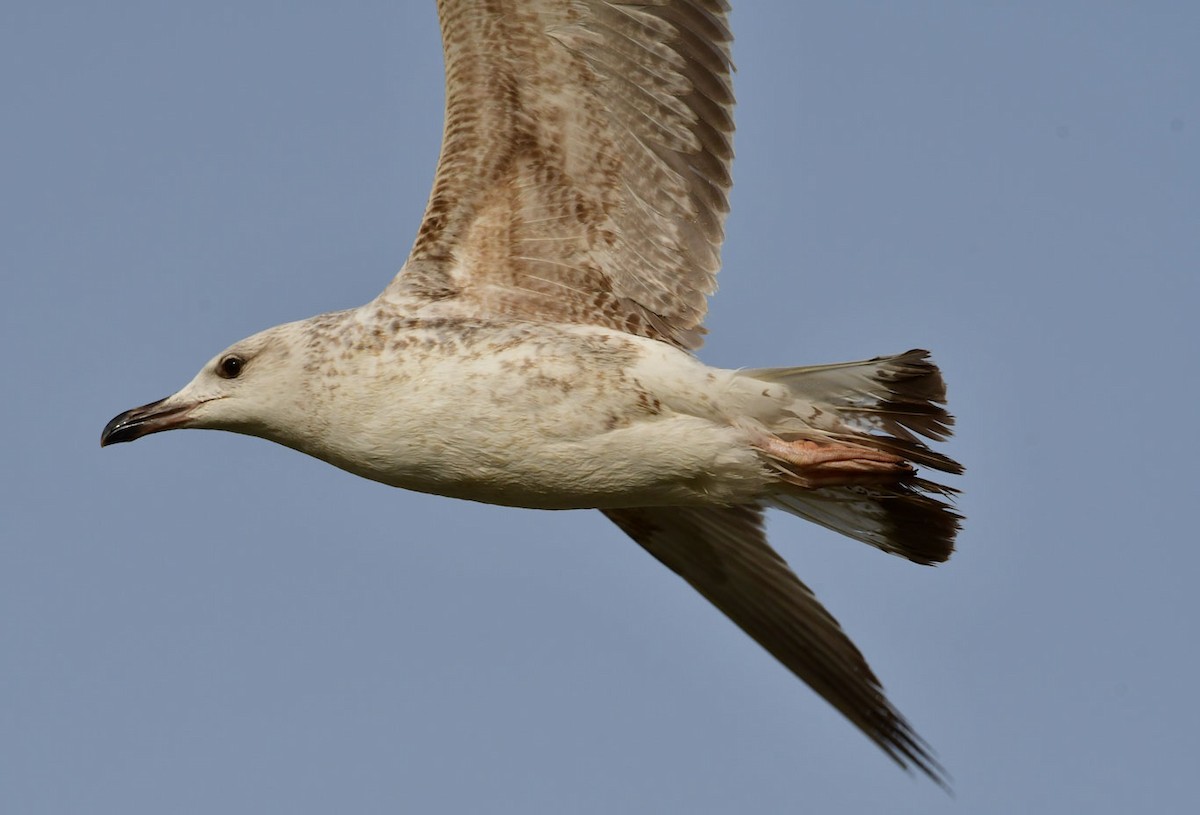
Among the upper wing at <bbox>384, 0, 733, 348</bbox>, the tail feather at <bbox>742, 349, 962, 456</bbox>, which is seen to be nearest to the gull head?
the upper wing at <bbox>384, 0, 733, 348</bbox>

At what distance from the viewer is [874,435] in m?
9.55

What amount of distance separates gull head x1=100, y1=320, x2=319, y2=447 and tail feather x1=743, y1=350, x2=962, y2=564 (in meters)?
2.24

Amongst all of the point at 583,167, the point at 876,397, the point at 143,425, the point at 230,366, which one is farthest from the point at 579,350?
the point at 143,425

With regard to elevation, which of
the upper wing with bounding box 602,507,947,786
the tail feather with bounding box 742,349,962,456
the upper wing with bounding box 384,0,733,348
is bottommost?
the upper wing with bounding box 602,507,947,786

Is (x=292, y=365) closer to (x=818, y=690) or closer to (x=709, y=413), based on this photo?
(x=709, y=413)

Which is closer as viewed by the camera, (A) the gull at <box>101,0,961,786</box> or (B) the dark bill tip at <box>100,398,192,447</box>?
(A) the gull at <box>101,0,961,786</box>

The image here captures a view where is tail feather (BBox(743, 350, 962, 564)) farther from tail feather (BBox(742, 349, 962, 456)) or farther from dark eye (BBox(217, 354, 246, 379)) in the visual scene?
dark eye (BBox(217, 354, 246, 379))

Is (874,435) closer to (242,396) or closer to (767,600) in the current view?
(767,600)

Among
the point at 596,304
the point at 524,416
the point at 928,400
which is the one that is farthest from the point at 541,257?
the point at 928,400

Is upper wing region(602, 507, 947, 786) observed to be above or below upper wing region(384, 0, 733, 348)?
below

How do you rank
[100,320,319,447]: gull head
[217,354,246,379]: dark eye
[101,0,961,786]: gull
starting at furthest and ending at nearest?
[217,354,246,379]: dark eye
[100,320,319,447]: gull head
[101,0,961,786]: gull

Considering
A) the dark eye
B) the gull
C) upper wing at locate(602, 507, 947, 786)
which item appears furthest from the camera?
upper wing at locate(602, 507, 947, 786)

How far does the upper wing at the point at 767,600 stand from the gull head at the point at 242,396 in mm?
2480

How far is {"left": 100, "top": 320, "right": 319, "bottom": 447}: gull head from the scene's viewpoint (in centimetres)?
974
